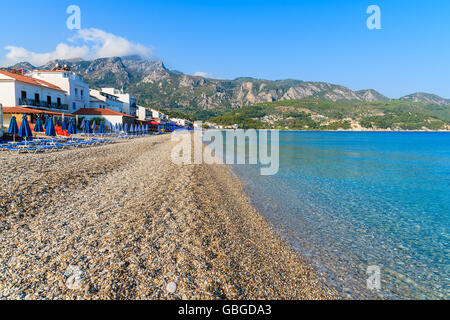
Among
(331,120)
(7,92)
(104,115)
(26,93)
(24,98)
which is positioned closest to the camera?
(7,92)

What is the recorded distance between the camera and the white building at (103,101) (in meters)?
55.7

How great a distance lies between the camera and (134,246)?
18.8 feet

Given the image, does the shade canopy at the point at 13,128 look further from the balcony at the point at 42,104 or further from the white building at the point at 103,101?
the white building at the point at 103,101

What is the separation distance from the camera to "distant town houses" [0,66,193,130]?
35.2m

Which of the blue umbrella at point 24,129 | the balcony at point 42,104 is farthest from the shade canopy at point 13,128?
the balcony at point 42,104

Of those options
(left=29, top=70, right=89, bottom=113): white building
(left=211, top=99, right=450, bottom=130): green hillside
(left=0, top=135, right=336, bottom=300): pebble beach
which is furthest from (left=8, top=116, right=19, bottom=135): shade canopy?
(left=211, top=99, right=450, bottom=130): green hillside

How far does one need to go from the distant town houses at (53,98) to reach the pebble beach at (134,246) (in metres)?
28.0

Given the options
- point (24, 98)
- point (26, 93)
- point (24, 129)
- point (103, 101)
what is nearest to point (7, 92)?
point (24, 98)

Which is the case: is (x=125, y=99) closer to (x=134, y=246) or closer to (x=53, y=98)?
(x=53, y=98)

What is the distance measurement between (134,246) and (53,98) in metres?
46.1

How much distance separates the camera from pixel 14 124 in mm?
19203

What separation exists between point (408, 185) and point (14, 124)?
28389mm

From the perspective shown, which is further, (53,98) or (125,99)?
(125,99)

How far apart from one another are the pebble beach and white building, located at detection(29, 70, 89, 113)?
4265 centimetres
